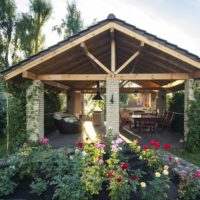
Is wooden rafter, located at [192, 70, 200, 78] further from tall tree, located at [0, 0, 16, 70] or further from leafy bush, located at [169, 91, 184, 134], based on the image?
tall tree, located at [0, 0, 16, 70]

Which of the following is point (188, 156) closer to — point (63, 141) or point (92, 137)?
point (92, 137)

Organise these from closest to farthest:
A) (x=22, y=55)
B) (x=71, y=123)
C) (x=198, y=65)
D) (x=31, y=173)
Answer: (x=31, y=173), (x=198, y=65), (x=71, y=123), (x=22, y=55)

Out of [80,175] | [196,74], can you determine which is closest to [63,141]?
[80,175]

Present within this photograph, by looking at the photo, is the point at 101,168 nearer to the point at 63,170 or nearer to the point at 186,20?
the point at 63,170

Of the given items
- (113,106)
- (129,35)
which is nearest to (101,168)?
(113,106)

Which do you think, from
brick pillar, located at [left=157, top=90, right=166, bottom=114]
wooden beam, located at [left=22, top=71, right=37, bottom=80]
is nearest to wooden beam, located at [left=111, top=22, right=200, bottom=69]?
wooden beam, located at [left=22, top=71, right=37, bottom=80]

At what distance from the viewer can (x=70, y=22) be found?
2520 cm

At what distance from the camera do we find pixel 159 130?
12406mm

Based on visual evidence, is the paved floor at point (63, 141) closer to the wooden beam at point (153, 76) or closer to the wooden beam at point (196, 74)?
the wooden beam at point (153, 76)

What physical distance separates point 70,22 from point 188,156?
70.9ft

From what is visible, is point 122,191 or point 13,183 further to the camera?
point 13,183

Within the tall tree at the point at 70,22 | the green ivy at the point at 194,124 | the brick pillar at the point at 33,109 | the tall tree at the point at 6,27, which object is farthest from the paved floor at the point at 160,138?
the tall tree at the point at 70,22

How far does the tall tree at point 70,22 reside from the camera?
2516 cm

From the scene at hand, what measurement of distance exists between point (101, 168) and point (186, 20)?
10323mm
